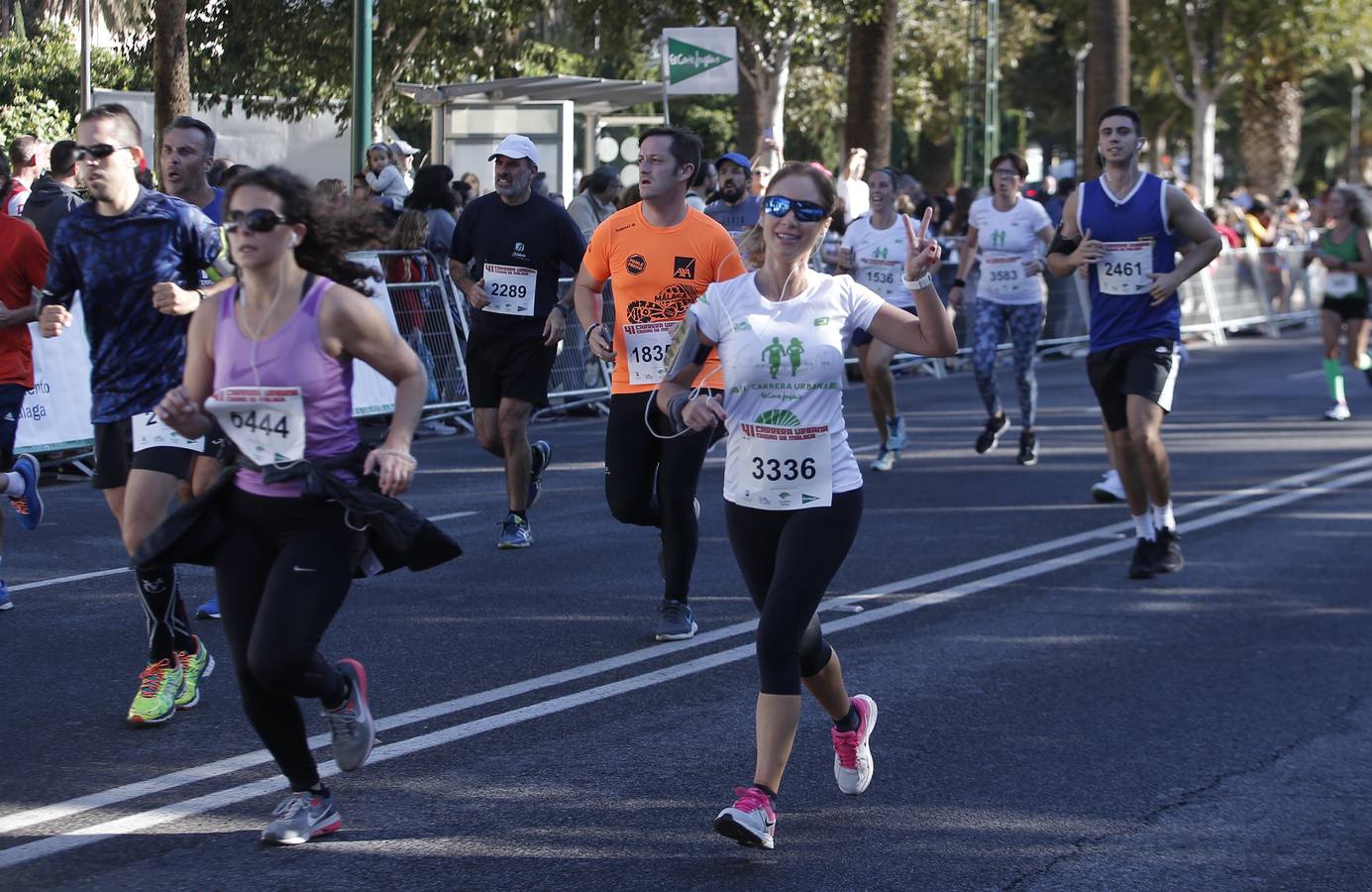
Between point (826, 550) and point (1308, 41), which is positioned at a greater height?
point (1308, 41)

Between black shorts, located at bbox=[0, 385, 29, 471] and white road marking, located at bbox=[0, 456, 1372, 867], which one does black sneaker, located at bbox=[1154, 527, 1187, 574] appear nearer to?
white road marking, located at bbox=[0, 456, 1372, 867]

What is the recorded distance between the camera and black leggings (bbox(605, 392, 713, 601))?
745 centimetres

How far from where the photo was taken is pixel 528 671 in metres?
6.90

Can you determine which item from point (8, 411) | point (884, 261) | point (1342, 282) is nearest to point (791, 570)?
point (8, 411)

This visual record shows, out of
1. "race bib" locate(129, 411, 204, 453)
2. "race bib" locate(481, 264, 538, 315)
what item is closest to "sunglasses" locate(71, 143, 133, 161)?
"race bib" locate(129, 411, 204, 453)

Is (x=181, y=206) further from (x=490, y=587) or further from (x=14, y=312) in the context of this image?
(x=490, y=587)

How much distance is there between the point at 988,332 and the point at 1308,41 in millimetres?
35193

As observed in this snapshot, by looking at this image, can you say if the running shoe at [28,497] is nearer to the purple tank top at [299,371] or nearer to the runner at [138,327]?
the runner at [138,327]

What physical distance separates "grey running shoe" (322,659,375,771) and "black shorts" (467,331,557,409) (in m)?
Result: 4.52

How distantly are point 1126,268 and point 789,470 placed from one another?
441 centimetres

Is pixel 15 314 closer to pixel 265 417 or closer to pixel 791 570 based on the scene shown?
pixel 265 417

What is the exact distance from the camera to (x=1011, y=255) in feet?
42.4

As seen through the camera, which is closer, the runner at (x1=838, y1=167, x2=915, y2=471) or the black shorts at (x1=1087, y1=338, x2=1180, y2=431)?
the black shorts at (x1=1087, y1=338, x2=1180, y2=431)

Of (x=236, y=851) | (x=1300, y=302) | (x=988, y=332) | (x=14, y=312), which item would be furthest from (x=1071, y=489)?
(x=1300, y=302)
